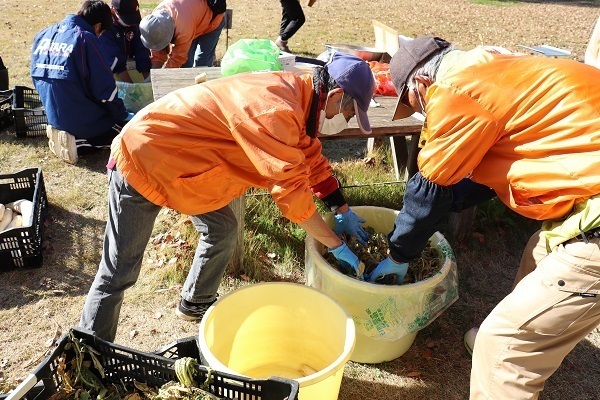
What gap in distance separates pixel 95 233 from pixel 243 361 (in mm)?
1853

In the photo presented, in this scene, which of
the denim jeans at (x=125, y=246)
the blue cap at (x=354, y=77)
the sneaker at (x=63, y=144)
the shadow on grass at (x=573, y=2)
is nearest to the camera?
the blue cap at (x=354, y=77)

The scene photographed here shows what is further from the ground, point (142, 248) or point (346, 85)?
point (346, 85)

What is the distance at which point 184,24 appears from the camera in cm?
517

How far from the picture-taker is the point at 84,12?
4.59m

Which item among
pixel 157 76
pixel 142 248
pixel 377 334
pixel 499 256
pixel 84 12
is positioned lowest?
pixel 499 256

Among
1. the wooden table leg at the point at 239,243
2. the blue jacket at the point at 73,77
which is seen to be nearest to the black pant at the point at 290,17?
the blue jacket at the point at 73,77

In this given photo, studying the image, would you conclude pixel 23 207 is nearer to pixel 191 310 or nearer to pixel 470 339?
pixel 191 310

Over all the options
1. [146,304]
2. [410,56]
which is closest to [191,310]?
[146,304]

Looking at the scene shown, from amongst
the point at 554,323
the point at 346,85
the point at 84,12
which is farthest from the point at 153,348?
the point at 84,12

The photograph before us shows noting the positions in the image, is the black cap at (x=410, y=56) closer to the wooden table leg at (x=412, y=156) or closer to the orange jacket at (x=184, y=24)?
the wooden table leg at (x=412, y=156)

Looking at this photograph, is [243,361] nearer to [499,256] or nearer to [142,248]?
[142,248]

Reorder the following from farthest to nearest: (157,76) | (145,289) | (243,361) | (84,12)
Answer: (84,12), (157,76), (145,289), (243,361)

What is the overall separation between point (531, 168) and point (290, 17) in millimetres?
6478

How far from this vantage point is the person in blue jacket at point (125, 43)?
5.34 meters
